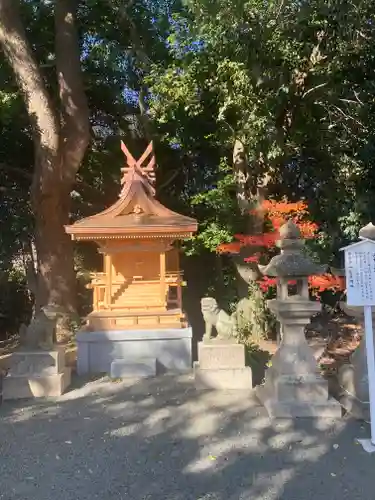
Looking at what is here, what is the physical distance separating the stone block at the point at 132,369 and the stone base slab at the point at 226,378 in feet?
3.75

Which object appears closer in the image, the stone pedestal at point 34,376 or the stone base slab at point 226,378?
the stone pedestal at point 34,376

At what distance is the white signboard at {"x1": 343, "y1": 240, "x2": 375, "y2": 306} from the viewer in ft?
14.2

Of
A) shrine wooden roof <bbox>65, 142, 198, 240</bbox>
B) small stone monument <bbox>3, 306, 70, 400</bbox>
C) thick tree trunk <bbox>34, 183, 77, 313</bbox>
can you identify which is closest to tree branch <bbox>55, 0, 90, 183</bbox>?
thick tree trunk <bbox>34, 183, 77, 313</bbox>

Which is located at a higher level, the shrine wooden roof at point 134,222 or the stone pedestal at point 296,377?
the shrine wooden roof at point 134,222

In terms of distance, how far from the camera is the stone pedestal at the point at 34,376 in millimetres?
5922

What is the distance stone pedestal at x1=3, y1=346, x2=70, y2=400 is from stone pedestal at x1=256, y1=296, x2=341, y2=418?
9.46ft

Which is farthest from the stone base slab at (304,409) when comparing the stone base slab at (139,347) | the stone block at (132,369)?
the stone base slab at (139,347)

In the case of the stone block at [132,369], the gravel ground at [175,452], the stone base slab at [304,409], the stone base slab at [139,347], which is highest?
the stone base slab at [139,347]

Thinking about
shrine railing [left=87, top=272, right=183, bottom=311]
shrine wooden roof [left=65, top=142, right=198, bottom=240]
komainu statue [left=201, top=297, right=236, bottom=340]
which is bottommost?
komainu statue [left=201, top=297, right=236, bottom=340]

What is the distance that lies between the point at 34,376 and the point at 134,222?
3126 millimetres

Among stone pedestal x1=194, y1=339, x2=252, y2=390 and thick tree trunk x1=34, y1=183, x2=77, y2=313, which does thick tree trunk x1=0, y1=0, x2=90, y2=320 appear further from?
stone pedestal x1=194, y1=339, x2=252, y2=390

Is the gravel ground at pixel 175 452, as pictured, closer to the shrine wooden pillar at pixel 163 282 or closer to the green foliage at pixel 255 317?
the shrine wooden pillar at pixel 163 282

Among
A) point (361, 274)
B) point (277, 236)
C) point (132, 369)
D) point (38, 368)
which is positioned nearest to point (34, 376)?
point (38, 368)

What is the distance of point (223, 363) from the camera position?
6270 millimetres
